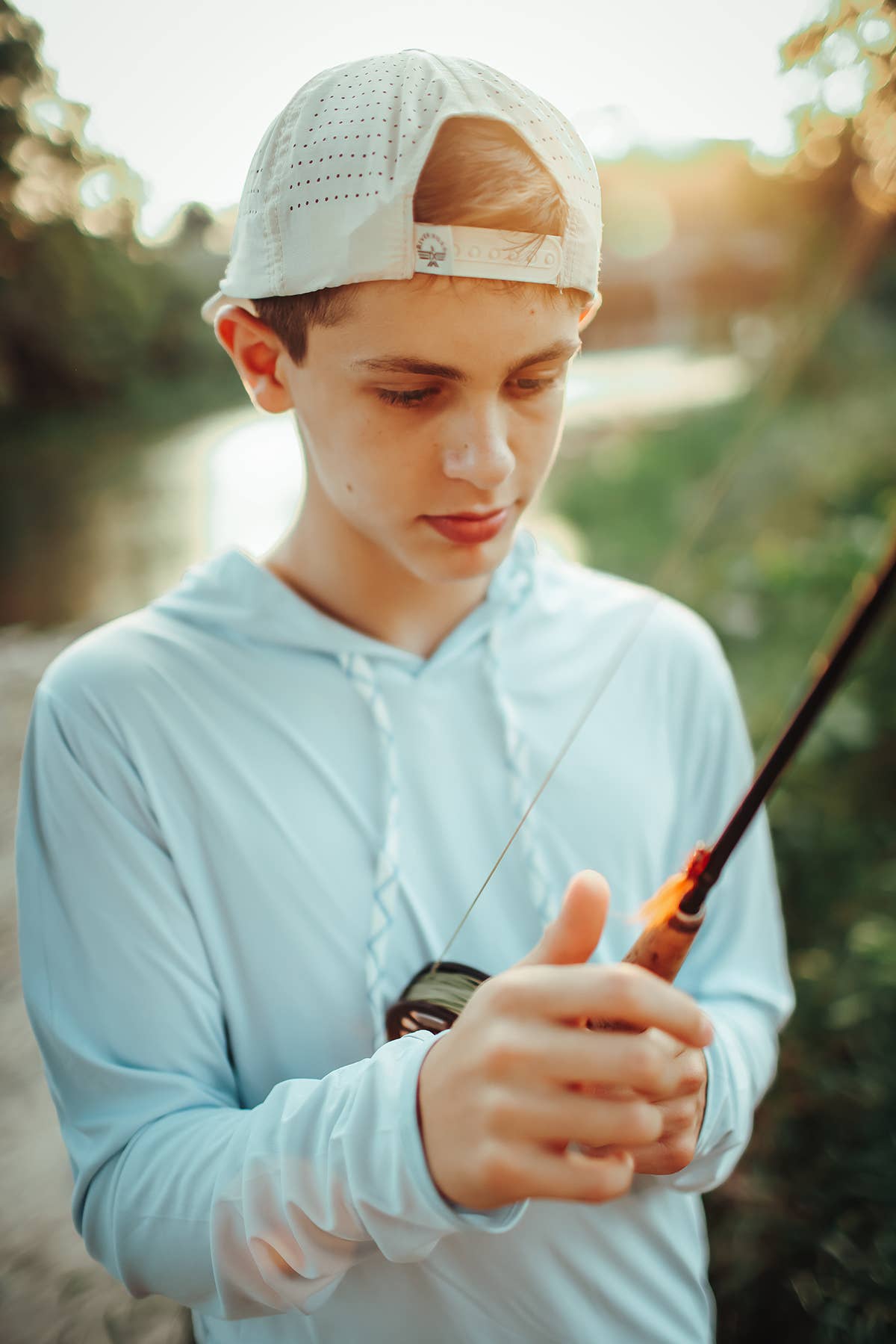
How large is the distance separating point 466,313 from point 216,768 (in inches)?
19.2

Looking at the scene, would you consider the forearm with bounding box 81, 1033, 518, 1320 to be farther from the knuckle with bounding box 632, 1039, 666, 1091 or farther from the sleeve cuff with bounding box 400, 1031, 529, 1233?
the knuckle with bounding box 632, 1039, 666, 1091

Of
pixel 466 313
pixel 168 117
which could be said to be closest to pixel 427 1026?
pixel 466 313

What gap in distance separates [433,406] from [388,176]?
18 centimetres

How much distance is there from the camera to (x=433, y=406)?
27.5 inches

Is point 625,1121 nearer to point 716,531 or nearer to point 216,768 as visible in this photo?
point 216,768

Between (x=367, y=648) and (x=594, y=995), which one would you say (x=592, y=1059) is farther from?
(x=367, y=648)

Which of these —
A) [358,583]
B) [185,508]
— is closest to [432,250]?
[358,583]

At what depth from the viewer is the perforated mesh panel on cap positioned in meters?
0.58

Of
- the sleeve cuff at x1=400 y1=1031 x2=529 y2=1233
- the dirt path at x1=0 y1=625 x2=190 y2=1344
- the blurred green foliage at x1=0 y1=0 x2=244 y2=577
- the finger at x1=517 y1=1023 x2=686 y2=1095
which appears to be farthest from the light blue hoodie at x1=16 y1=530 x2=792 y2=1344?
the blurred green foliage at x1=0 y1=0 x2=244 y2=577

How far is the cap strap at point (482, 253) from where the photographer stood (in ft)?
1.97

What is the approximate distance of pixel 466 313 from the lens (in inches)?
25.0

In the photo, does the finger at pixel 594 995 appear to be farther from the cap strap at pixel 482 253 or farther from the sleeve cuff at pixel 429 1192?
the cap strap at pixel 482 253

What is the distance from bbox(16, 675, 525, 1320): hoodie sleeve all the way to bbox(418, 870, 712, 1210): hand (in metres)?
0.06

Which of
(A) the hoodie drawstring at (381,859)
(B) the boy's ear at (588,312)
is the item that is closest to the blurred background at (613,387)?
(B) the boy's ear at (588,312)
